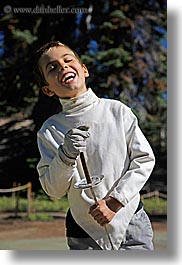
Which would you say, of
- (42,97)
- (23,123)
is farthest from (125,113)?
(23,123)

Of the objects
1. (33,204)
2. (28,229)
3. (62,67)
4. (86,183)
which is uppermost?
(62,67)

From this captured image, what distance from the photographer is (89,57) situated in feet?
7.74

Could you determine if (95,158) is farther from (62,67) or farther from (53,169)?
(62,67)

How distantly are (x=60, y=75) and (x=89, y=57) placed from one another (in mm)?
648

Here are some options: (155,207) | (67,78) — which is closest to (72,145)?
(67,78)

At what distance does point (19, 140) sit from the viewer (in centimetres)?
239

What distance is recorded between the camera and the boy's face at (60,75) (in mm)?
1727

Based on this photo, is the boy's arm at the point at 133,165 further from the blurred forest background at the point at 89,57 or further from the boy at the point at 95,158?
the blurred forest background at the point at 89,57

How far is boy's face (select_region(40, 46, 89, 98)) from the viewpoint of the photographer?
1727 millimetres

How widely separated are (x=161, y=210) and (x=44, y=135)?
810mm

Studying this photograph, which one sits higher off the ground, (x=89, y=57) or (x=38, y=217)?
(x=89, y=57)

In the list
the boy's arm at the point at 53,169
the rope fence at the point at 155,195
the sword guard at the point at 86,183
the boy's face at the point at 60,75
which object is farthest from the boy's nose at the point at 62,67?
the rope fence at the point at 155,195

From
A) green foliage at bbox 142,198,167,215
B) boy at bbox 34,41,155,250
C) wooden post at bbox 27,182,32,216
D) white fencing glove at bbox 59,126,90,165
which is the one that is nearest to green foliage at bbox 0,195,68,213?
wooden post at bbox 27,182,32,216

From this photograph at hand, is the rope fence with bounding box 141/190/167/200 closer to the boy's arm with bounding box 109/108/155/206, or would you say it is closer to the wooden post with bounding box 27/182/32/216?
the wooden post with bounding box 27/182/32/216
